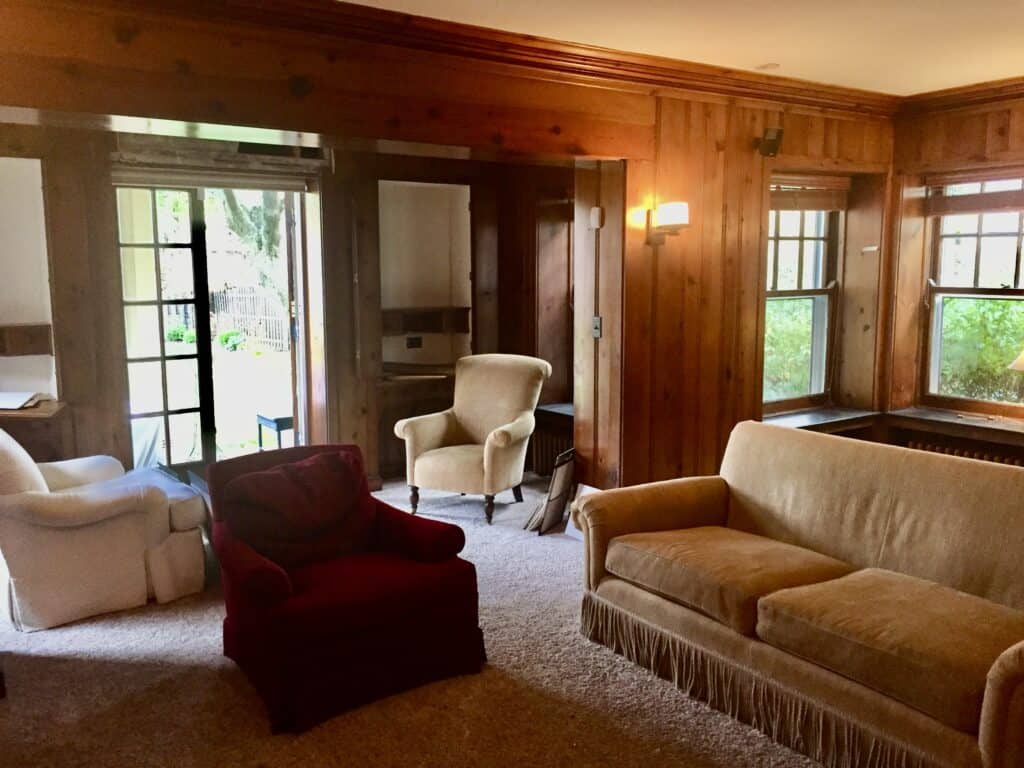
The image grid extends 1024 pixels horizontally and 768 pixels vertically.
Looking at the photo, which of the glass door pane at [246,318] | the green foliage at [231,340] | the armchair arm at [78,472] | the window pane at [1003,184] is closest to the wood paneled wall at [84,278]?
the armchair arm at [78,472]

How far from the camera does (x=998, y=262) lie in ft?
17.7

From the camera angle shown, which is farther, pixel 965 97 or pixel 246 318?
pixel 246 318

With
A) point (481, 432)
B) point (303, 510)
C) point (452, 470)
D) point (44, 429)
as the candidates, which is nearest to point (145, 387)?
point (44, 429)

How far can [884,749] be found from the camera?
2383 mm

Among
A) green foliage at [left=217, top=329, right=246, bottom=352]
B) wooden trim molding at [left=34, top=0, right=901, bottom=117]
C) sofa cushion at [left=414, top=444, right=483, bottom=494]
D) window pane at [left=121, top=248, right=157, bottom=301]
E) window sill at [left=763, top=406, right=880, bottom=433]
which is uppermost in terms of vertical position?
wooden trim molding at [left=34, top=0, right=901, bottom=117]

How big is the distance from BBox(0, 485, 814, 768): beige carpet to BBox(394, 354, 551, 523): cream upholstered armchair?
1414 millimetres

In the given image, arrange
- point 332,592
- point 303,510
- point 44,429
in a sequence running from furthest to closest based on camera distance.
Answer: point 44,429, point 303,510, point 332,592

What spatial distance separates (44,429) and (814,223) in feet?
16.4

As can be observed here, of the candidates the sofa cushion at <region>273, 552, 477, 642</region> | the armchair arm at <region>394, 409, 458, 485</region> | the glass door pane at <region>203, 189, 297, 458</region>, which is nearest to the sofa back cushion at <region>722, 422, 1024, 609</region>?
the sofa cushion at <region>273, 552, 477, 642</region>

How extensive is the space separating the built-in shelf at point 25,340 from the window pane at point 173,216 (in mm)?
880

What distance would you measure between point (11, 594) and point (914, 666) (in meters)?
3.42

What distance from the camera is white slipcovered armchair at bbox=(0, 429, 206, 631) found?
3.49 m

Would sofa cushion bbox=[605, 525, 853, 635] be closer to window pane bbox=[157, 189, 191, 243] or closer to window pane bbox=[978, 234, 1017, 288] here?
window pane bbox=[978, 234, 1017, 288]

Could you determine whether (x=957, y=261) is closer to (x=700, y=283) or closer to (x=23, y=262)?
(x=700, y=283)
